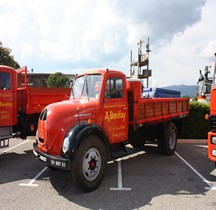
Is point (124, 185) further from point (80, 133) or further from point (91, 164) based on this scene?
point (80, 133)

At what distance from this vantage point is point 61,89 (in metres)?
8.66

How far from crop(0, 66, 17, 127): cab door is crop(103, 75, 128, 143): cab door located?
11.1 ft

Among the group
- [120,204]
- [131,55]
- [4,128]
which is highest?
[131,55]

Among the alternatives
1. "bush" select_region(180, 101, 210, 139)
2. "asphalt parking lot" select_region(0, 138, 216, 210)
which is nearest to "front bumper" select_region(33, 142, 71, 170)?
"asphalt parking lot" select_region(0, 138, 216, 210)

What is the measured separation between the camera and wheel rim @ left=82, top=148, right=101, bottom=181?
499 cm

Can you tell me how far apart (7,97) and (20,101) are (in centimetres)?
80

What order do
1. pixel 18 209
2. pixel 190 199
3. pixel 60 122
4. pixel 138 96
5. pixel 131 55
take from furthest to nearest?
pixel 131 55
pixel 138 96
pixel 60 122
pixel 190 199
pixel 18 209

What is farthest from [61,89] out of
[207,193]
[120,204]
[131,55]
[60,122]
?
[131,55]

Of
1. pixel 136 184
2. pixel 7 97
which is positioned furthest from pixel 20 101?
pixel 136 184

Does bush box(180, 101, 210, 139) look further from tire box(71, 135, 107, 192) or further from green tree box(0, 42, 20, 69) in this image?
green tree box(0, 42, 20, 69)

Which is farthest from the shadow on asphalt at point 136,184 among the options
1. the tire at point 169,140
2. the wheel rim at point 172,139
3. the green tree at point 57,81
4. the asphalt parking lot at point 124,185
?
the green tree at point 57,81

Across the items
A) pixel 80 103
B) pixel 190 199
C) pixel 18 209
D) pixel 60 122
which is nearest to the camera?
pixel 18 209

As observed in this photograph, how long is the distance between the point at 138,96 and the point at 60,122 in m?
2.41

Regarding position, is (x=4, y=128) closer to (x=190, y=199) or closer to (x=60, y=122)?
(x=60, y=122)
